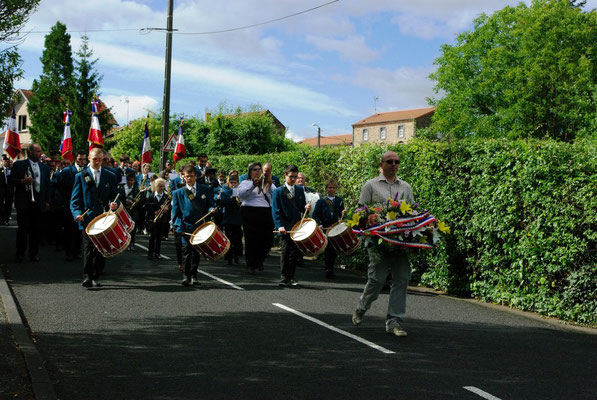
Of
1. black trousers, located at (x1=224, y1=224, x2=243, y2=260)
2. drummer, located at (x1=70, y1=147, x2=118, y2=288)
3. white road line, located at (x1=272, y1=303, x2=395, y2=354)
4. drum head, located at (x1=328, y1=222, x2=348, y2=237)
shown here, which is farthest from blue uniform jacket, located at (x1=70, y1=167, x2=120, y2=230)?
black trousers, located at (x1=224, y1=224, x2=243, y2=260)

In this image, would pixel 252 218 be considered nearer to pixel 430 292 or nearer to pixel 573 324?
pixel 430 292

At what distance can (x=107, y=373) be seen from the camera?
559 centimetres

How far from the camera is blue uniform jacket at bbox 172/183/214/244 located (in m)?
11.0

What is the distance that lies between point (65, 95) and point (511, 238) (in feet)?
191

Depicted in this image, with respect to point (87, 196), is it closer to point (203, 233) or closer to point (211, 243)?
point (203, 233)

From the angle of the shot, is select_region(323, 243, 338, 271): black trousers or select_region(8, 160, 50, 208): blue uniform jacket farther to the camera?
select_region(323, 243, 338, 271): black trousers

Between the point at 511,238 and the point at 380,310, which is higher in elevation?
the point at 511,238

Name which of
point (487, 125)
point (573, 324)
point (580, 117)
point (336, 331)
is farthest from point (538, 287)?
point (487, 125)

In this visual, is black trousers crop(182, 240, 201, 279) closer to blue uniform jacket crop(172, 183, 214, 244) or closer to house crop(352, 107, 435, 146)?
blue uniform jacket crop(172, 183, 214, 244)

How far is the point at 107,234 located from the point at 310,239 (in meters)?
3.33

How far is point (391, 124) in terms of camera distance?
117 meters

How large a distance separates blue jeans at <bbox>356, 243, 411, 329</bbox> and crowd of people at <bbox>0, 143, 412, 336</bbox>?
1 cm

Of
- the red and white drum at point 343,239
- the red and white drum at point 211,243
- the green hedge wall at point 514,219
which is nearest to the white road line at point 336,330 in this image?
the green hedge wall at point 514,219

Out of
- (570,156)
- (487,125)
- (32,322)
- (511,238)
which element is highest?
(487,125)
